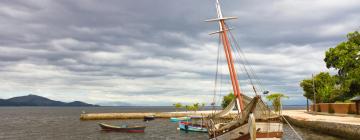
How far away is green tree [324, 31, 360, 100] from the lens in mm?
61244

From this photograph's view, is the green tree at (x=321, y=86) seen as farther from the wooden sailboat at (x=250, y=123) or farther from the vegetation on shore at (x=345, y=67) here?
the wooden sailboat at (x=250, y=123)

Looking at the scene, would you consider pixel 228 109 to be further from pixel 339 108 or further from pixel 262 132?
pixel 339 108

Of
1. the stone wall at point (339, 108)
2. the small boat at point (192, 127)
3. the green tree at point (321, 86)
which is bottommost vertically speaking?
the small boat at point (192, 127)

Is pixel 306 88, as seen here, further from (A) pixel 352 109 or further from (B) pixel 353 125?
(B) pixel 353 125

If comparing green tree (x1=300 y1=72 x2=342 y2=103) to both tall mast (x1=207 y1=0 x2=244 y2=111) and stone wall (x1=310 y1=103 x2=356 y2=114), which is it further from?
tall mast (x1=207 y1=0 x2=244 y2=111)

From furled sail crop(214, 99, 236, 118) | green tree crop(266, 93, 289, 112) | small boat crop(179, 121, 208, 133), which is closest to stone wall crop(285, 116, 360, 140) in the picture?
furled sail crop(214, 99, 236, 118)

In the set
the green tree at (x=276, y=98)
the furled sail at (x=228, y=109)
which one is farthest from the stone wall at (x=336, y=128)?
the green tree at (x=276, y=98)

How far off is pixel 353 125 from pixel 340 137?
138 inches

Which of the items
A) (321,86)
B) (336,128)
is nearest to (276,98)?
(321,86)

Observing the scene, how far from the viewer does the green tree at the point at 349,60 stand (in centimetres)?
6124

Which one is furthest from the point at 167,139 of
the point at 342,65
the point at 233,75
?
the point at 342,65

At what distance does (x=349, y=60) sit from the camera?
6294 cm

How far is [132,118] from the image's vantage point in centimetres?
11138

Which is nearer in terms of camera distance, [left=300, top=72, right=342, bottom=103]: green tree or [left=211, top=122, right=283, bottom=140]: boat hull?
[left=211, top=122, right=283, bottom=140]: boat hull
